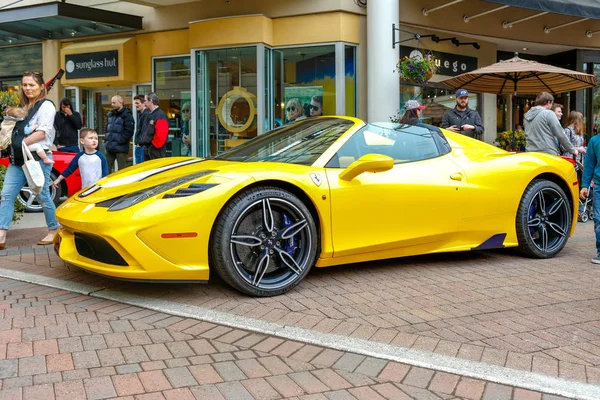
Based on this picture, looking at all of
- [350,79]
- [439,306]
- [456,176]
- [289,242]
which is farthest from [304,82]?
[439,306]

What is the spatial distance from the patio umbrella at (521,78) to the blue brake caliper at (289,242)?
6.00 m

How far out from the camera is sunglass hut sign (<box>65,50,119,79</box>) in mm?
13242

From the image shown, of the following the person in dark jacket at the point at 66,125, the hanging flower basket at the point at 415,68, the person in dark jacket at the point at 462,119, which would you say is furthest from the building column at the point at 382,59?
the person in dark jacket at the point at 66,125

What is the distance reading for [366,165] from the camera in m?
4.35

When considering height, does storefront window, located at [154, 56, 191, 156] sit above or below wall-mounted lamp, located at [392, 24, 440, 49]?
below

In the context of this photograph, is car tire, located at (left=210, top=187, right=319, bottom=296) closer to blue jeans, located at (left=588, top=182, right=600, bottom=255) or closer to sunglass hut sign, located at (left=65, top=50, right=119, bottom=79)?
blue jeans, located at (left=588, top=182, right=600, bottom=255)

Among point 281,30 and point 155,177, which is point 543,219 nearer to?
point 155,177

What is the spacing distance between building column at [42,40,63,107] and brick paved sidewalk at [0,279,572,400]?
11818 mm

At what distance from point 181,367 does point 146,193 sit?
1421mm

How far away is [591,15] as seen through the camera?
490 inches

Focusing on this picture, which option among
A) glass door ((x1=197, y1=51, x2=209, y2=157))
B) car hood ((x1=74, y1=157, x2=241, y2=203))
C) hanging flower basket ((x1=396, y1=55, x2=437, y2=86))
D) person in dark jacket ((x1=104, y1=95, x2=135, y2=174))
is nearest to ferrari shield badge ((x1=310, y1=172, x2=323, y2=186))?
car hood ((x1=74, y1=157, x2=241, y2=203))

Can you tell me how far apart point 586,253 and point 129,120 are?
696cm

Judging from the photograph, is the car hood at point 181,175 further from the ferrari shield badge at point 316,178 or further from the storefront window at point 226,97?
the storefront window at point 226,97

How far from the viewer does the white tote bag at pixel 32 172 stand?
568cm
